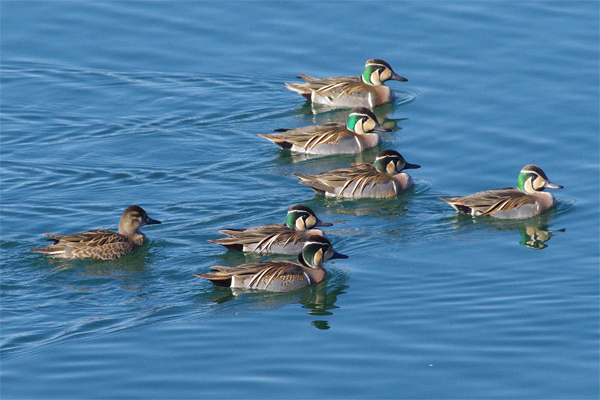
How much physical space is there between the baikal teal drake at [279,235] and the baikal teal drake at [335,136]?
393 centimetres

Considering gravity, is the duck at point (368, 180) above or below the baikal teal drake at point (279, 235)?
above

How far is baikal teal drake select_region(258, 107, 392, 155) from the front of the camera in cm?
1800

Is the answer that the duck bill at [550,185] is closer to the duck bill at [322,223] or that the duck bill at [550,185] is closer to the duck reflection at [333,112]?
the duck bill at [322,223]

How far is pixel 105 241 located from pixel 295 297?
282 cm

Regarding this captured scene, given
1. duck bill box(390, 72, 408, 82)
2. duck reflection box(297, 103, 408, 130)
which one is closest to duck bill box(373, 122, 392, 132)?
duck reflection box(297, 103, 408, 130)

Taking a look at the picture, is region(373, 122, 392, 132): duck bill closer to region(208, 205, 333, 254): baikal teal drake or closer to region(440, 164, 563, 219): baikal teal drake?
region(440, 164, 563, 219): baikal teal drake

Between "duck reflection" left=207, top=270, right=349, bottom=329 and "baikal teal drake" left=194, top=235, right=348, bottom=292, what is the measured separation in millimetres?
78

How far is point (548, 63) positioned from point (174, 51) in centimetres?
800


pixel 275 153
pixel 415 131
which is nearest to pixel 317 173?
pixel 275 153

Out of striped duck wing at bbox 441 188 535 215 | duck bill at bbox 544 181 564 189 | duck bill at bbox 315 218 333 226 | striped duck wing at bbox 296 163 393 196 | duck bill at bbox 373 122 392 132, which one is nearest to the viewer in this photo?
duck bill at bbox 315 218 333 226

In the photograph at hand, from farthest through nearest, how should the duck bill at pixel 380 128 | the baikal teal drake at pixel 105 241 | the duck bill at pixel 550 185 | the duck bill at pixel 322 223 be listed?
the duck bill at pixel 380 128 < the duck bill at pixel 550 185 < the duck bill at pixel 322 223 < the baikal teal drake at pixel 105 241

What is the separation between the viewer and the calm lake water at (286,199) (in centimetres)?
1122

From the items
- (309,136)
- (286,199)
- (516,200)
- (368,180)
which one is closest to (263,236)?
(286,199)

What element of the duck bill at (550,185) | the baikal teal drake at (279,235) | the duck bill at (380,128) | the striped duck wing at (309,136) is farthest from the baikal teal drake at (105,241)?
the duck bill at (550,185)
